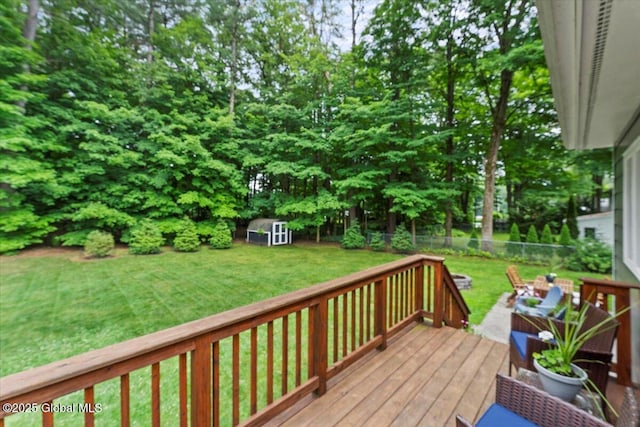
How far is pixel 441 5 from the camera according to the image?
10.7 meters

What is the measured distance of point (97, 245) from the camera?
9133 millimetres

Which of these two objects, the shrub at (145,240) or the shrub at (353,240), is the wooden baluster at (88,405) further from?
the shrub at (353,240)

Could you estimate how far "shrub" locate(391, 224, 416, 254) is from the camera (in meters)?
10.8

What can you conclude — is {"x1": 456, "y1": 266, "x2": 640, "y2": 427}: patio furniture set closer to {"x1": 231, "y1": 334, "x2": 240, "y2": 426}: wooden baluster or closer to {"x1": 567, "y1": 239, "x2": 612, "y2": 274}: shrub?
{"x1": 231, "y1": 334, "x2": 240, "y2": 426}: wooden baluster

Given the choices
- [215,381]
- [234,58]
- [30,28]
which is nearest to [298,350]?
[215,381]

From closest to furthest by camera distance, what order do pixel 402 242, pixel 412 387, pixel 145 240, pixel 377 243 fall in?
1. pixel 412 387
2. pixel 145 240
3. pixel 402 242
4. pixel 377 243

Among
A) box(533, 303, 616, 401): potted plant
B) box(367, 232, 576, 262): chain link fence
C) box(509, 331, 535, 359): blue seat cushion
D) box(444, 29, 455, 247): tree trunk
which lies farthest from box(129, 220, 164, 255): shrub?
box(444, 29, 455, 247): tree trunk

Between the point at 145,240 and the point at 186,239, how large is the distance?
4.51 feet

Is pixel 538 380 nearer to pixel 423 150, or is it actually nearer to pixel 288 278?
pixel 288 278

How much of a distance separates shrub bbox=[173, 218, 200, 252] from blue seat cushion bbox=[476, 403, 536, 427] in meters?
11.3

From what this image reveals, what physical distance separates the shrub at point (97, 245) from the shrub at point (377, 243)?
31.5ft

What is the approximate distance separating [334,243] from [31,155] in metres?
11.4

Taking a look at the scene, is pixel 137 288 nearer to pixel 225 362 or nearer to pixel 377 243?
pixel 225 362

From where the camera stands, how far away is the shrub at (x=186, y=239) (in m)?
10.8
